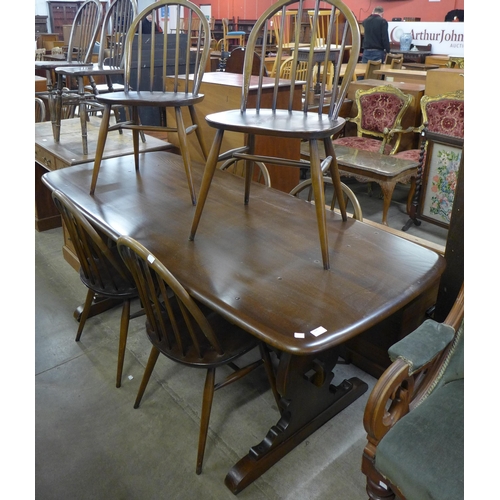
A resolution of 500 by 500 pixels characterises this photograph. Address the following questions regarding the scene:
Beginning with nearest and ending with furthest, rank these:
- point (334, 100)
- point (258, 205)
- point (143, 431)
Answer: point (334, 100)
point (143, 431)
point (258, 205)

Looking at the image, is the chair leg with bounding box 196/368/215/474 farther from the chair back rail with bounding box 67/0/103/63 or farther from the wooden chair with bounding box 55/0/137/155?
the chair back rail with bounding box 67/0/103/63

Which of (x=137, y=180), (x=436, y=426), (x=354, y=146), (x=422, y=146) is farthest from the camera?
(x=354, y=146)

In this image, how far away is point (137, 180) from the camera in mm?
2303

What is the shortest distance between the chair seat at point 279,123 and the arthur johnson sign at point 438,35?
7.44 meters

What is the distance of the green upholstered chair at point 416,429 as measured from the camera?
106cm

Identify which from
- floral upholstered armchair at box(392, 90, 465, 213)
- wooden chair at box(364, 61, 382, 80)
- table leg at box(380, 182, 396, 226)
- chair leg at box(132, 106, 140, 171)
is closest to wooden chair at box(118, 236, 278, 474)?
chair leg at box(132, 106, 140, 171)

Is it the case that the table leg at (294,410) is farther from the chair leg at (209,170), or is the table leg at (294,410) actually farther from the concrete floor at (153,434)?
the chair leg at (209,170)

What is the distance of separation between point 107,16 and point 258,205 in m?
1.71

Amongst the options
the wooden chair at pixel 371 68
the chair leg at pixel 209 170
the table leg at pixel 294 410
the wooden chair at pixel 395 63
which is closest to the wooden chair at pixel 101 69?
the chair leg at pixel 209 170

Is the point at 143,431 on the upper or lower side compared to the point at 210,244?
lower

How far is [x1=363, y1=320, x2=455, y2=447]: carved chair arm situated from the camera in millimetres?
1109

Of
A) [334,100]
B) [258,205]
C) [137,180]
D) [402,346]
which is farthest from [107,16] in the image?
[402,346]

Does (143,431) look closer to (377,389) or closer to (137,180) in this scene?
(377,389)

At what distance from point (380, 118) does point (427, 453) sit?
3.52 m
